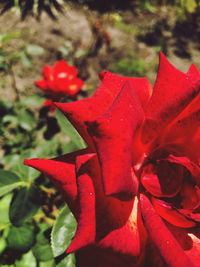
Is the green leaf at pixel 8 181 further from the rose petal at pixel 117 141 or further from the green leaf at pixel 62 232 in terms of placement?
the rose petal at pixel 117 141

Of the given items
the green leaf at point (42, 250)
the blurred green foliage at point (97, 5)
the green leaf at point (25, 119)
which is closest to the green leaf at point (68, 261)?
the green leaf at point (42, 250)

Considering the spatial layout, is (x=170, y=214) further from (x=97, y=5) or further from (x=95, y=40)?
(x=97, y=5)

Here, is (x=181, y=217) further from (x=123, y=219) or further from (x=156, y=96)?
(x=156, y=96)

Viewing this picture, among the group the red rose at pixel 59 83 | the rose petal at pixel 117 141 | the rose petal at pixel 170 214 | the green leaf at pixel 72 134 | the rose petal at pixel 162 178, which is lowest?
the red rose at pixel 59 83

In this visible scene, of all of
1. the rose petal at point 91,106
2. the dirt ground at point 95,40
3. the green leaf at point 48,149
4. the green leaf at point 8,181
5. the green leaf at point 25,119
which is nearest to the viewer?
the rose petal at point 91,106

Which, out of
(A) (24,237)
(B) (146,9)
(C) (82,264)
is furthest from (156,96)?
(B) (146,9)

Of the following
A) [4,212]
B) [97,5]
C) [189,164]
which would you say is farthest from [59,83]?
[97,5]
